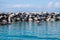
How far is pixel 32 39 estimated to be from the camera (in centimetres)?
1733

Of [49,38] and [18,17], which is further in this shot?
[18,17]

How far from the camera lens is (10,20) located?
31125 millimetres

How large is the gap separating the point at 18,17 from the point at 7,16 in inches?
61.7

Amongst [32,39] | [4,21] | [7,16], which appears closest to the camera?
[32,39]

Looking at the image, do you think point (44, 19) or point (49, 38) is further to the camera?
point (44, 19)

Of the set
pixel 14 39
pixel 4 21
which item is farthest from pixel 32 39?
pixel 4 21

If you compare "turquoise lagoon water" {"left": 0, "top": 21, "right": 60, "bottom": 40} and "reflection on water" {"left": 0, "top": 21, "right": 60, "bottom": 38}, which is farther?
"reflection on water" {"left": 0, "top": 21, "right": 60, "bottom": 38}

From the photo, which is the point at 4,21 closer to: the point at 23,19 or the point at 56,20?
the point at 23,19

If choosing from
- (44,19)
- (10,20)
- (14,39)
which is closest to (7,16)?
Answer: (10,20)

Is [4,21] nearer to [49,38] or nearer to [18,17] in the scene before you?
[18,17]

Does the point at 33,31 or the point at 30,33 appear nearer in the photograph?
the point at 30,33

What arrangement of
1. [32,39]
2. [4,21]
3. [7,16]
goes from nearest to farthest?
1. [32,39]
2. [4,21]
3. [7,16]

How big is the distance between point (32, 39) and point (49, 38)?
4.24ft

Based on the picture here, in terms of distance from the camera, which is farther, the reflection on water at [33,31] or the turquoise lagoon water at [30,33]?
the reflection on water at [33,31]
